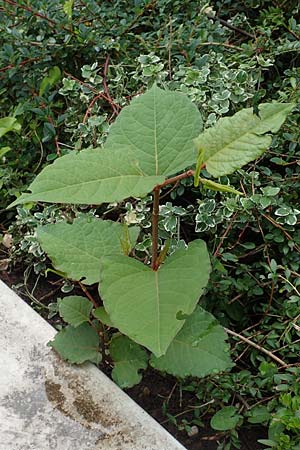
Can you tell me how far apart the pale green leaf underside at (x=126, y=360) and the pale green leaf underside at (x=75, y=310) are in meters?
0.09

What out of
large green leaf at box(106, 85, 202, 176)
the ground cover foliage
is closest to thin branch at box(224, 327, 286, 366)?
the ground cover foliage

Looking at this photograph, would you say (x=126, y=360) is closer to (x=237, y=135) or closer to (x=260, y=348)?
(x=260, y=348)

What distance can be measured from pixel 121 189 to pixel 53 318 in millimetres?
752

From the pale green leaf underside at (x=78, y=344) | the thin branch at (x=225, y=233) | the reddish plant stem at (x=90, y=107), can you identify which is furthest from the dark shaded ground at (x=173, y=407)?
the reddish plant stem at (x=90, y=107)

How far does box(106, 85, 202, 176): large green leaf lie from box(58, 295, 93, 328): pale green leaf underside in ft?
1.37

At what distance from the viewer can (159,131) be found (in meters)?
1.33

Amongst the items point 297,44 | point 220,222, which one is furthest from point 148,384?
point 297,44

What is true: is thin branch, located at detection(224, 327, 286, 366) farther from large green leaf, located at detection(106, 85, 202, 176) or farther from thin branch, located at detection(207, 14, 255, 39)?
thin branch, located at detection(207, 14, 255, 39)

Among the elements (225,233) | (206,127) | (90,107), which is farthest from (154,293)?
(90,107)

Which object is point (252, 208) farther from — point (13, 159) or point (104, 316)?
point (13, 159)

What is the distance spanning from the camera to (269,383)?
4.85ft

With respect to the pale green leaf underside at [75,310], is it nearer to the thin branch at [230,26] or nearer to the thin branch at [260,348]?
the thin branch at [260,348]

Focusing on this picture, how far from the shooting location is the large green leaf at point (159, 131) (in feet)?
4.19

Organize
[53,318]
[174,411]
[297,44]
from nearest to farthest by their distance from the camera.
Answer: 1. [174,411]
2. [53,318]
3. [297,44]
